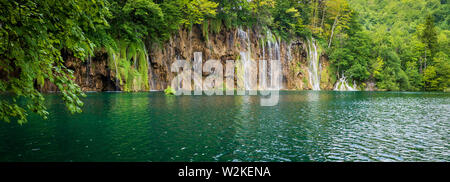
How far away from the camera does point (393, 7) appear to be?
129 meters

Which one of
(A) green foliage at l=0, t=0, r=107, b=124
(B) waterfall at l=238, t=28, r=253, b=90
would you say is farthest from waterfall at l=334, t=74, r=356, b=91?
(A) green foliage at l=0, t=0, r=107, b=124

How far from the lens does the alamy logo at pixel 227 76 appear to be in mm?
46281

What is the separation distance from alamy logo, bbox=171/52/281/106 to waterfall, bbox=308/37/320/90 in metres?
8.86

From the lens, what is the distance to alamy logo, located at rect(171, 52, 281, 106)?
46281 millimetres

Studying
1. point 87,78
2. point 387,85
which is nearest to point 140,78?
point 87,78

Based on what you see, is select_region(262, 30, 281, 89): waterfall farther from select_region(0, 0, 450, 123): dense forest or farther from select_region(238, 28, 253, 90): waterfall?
select_region(238, 28, 253, 90): waterfall

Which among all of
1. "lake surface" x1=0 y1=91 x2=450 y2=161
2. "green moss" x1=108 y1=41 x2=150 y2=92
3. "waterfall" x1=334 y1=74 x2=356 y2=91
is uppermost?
"green moss" x1=108 y1=41 x2=150 y2=92

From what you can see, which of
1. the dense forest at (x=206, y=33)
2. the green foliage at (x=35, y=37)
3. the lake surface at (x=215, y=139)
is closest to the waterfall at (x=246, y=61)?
the dense forest at (x=206, y=33)

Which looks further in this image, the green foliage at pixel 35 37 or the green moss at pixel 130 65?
the green moss at pixel 130 65

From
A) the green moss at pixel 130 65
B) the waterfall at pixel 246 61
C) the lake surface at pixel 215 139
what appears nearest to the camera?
the lake surface at pixel 215 139

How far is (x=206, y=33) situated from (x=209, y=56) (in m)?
4.19

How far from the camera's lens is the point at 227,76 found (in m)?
51.7

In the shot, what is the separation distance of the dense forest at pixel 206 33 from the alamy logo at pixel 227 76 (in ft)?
20.2

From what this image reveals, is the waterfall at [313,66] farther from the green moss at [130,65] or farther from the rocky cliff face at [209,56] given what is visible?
the green moss at [130,65]
